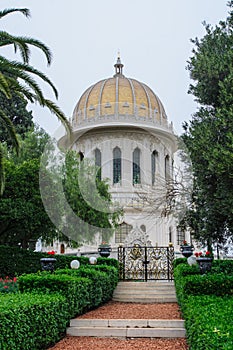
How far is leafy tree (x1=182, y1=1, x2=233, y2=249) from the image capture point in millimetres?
10430

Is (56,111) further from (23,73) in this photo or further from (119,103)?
(119,103)

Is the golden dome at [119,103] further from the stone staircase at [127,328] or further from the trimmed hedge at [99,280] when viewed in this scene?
the stone staircase at [127,328]

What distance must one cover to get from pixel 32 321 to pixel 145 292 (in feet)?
30.2

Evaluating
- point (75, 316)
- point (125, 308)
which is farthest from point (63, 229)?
point (75, 316)

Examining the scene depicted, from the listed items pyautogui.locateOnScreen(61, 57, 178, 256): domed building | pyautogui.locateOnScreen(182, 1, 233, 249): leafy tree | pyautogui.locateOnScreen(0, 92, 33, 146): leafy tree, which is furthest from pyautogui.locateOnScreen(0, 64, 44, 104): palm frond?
pyautogui.locateOnScreen(61, 57, 178, 256): domed building

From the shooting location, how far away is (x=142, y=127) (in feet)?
124

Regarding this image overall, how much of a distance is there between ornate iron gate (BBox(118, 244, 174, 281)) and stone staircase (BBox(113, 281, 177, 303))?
1.49 metres

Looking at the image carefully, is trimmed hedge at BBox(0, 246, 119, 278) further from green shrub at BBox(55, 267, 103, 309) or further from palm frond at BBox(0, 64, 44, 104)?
palm frond at BBox(0, 64, 44, 104)

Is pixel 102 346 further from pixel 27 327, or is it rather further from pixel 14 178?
pixel 14 178

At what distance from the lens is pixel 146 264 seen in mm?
18547

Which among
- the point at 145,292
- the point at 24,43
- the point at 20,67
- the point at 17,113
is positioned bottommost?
the point at 145,292

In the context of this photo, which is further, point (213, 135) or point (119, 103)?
point (119, 103)

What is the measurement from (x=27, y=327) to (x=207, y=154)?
5.76 m

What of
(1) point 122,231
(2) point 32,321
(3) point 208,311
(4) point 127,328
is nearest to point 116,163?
(1) point 122,231
